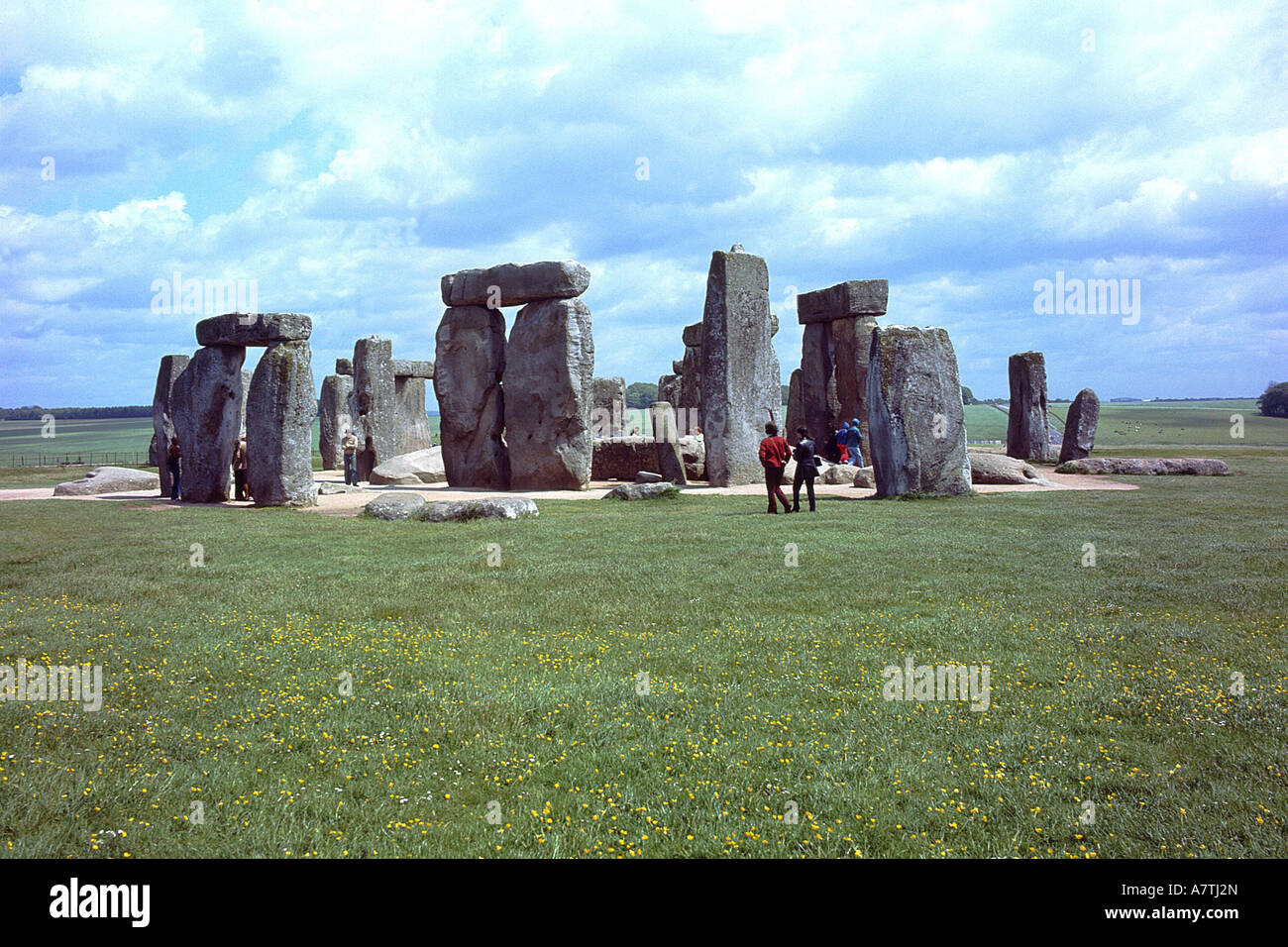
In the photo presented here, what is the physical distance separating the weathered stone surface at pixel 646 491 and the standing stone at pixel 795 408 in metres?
12.9

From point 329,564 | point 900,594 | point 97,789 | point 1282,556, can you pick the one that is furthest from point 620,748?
point 1282,556

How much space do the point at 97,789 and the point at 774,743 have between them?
342cm

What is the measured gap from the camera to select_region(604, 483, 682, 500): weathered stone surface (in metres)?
18.0

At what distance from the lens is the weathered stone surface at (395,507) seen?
15.7 metres

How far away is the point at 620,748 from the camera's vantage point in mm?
5090

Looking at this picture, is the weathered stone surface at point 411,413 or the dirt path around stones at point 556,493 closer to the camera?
the dirt path around stones at point 556,493

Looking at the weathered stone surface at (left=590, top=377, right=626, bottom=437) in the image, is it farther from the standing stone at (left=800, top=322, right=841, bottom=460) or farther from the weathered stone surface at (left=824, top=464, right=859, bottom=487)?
the weathered stone surface at (left=824, top=464, right=859, bottom=487)

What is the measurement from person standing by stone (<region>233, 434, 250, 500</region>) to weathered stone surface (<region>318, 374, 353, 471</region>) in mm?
14059

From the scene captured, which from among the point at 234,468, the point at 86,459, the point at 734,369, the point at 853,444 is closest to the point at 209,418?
the point at 234,468

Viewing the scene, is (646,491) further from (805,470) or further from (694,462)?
(694,462)

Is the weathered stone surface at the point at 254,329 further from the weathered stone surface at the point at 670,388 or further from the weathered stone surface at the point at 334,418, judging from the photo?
the weathered stone surface at the point at 670,388

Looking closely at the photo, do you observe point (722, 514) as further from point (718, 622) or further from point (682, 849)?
point (682, 849)

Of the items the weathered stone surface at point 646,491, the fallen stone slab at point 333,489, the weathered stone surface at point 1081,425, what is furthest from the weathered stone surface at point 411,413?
the weathered stone surface at point 1081,425
